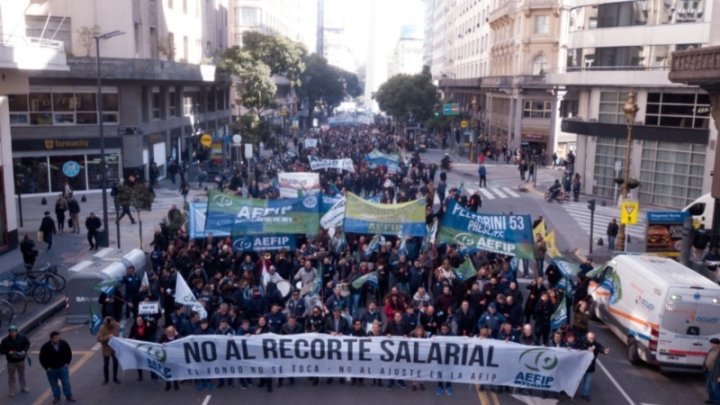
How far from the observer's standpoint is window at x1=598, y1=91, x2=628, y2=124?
134 feet

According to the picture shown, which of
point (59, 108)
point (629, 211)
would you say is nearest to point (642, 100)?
point (629, 211)

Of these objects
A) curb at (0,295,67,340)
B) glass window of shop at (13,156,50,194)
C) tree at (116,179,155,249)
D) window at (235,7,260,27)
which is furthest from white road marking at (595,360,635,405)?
window at (235,7,260,27)

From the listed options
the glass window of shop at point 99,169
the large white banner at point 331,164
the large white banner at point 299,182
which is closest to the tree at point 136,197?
the large white banner at point 299,182

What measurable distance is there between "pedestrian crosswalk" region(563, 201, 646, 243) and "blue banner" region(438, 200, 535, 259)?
1245 centimetres

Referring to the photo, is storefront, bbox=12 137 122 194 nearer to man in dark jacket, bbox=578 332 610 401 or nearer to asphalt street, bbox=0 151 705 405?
asphalt street, bbox=0 151 705 405

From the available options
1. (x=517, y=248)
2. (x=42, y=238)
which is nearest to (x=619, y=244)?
(x=517, y=248)

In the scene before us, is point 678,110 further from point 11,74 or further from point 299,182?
point 11,74

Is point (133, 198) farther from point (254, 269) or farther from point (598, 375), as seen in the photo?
point (598, 375)

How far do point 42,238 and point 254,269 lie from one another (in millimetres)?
10559

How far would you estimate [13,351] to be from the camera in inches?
517

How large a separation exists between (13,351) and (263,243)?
326 inches

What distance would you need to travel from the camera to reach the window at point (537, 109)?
62719mm

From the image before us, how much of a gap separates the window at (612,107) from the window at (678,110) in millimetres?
1739

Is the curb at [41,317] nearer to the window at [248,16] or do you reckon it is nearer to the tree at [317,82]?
the window at [248,16]
